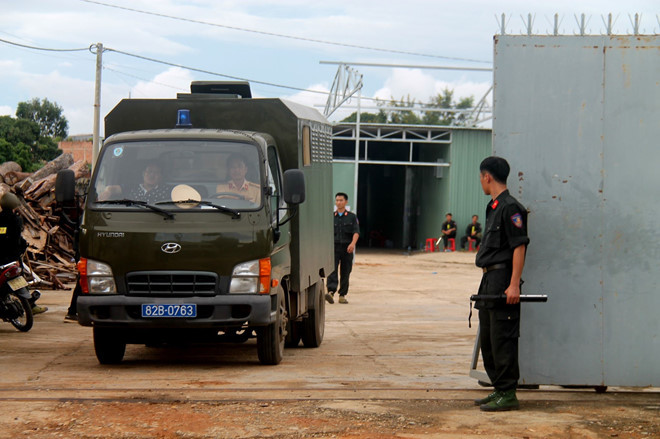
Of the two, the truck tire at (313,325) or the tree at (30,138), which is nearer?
the truck tire at (313,325)

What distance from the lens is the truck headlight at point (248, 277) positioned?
922 cm

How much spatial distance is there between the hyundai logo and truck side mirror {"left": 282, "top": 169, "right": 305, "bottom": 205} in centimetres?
116

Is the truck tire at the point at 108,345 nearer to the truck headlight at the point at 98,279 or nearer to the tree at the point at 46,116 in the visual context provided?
the truck headlight at the point at 98,279

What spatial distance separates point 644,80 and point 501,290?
205cm

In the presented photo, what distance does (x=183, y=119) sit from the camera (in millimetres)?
10312

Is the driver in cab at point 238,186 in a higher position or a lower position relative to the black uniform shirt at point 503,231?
higher

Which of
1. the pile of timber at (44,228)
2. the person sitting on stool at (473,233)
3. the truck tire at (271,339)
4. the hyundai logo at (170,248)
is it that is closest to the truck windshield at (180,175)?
the hyundai logo at (170,248)

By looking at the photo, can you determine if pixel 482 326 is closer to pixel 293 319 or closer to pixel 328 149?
pixel 293 319

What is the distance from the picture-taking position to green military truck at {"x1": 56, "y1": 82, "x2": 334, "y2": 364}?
9.16m

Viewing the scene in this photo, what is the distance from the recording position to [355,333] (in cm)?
1331

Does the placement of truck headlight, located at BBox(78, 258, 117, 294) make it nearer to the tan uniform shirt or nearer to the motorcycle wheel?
the tan uniform shirt

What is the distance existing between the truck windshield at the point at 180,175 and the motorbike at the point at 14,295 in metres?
3.32

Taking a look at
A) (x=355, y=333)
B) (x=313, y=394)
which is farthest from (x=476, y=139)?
(x=313, y=394)

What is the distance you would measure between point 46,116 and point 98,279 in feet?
268
